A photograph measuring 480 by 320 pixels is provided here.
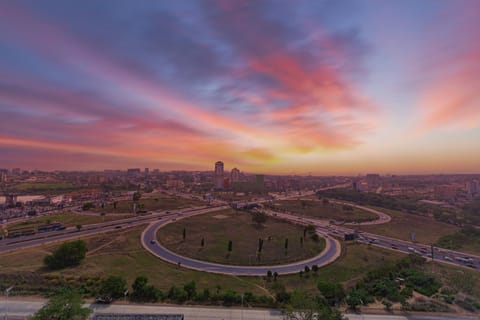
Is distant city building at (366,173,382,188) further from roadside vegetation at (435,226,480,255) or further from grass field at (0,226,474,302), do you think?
grass field at (0,226,474,302)

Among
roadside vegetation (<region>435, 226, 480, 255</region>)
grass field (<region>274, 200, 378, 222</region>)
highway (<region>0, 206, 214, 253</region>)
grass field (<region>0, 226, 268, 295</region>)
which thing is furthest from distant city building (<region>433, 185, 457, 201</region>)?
highway (<region>0, 206, 214, 253</region>)

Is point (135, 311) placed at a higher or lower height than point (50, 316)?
lower

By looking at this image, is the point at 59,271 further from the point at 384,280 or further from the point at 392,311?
the point at 384,280

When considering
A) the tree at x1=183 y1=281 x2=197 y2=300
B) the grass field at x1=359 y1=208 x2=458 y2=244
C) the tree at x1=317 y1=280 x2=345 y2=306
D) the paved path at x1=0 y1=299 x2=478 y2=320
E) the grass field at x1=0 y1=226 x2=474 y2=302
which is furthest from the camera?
the grass field at x1=359 y1=208 x2=458 y2=244

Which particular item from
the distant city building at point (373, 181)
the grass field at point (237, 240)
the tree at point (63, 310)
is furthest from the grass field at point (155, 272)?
the distant city building at point (373, 181)

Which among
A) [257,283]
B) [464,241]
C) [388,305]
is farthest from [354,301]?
[464,241]

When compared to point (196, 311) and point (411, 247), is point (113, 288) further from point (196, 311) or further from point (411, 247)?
point (411, 247)

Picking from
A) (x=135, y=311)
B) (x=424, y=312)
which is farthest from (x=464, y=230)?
(x=135, y=311)
